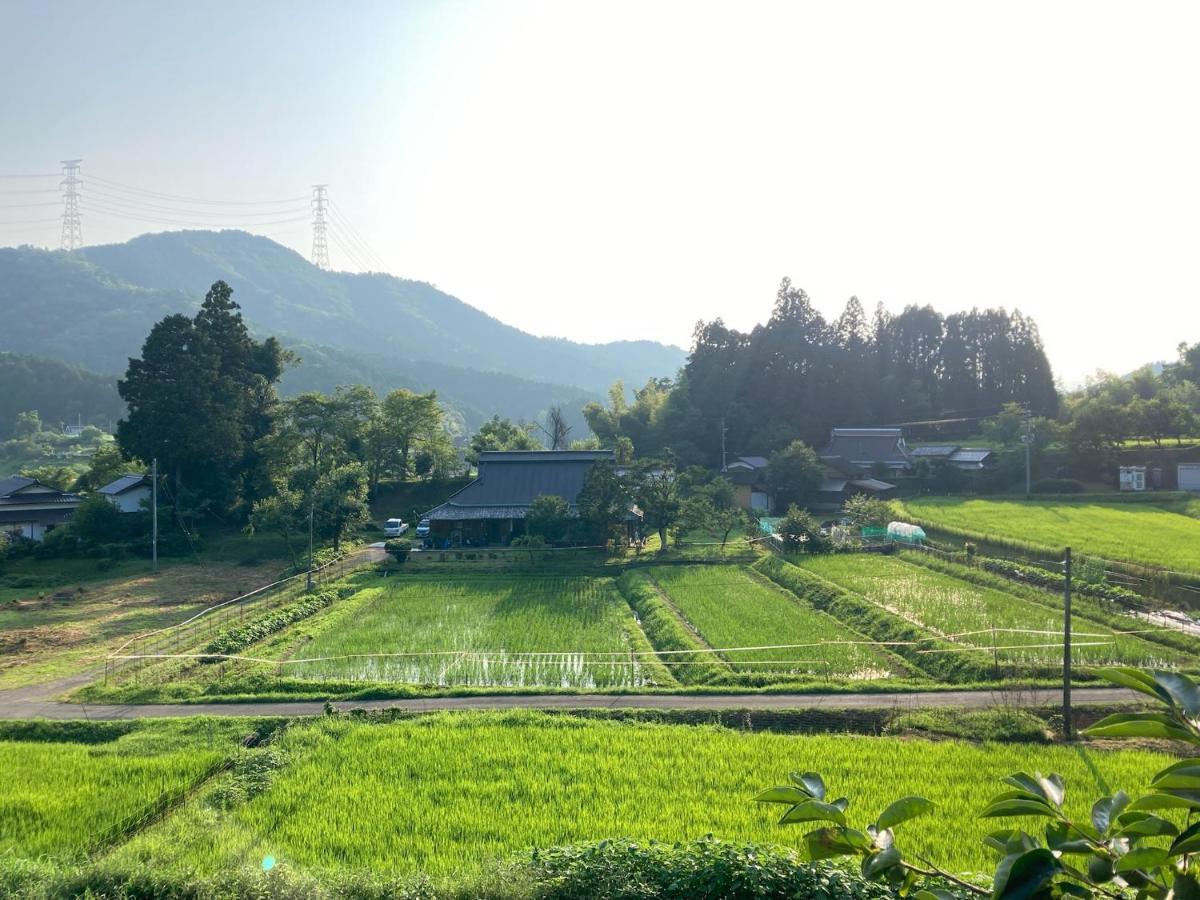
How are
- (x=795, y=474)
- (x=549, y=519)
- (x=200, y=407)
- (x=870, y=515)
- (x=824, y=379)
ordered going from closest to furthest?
(x=549, y=519) < (x=870, y=515) < (x=200, y=407) < (x=795, y=474) < (x=824, y=379)

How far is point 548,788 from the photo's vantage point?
1126 centimetres

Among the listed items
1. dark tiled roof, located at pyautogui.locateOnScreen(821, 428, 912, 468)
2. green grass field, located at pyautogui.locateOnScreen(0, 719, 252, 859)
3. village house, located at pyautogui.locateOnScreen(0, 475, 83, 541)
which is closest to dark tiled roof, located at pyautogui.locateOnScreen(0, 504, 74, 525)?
Result: village house, located at pyautogui.locateOnScreen(0, 475, 83, 541)

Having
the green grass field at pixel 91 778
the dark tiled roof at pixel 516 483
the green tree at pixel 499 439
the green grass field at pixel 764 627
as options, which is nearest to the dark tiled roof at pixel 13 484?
the dark tiled roof at pixel 516 483

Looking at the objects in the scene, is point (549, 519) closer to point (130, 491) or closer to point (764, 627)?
point (764, 627)

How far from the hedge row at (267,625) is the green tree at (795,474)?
92.3 feet

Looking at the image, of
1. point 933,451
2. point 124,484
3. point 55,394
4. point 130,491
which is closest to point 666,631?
point 130,491

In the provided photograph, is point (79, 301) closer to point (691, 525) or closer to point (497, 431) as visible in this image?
point (497, 431)

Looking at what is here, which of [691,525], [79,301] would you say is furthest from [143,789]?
[79,301]

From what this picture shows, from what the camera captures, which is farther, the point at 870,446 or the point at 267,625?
the point at 870,446

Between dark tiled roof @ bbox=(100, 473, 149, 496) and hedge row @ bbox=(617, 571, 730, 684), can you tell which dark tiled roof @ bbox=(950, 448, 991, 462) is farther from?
dark tiled roof @ bbox=(100, 473, 149, 496)

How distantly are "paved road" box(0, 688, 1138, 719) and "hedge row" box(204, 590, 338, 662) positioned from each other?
146 inches

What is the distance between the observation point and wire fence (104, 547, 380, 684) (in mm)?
19500

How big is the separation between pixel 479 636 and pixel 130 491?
29.1 meters

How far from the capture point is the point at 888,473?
51906mm
